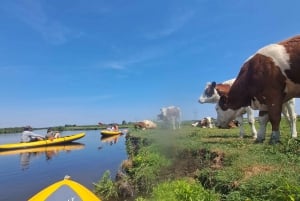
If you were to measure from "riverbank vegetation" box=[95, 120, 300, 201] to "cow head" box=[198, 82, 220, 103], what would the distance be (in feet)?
10.1

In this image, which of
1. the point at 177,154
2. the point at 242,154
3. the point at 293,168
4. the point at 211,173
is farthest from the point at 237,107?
the point at 293,168

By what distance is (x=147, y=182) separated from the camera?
1036 cm

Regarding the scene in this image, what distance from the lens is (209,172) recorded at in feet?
25.6

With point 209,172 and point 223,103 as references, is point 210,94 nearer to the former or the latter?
point 223,103

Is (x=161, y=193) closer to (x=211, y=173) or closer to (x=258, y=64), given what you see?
(x=211, y=173)

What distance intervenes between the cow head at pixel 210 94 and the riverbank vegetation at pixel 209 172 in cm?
308

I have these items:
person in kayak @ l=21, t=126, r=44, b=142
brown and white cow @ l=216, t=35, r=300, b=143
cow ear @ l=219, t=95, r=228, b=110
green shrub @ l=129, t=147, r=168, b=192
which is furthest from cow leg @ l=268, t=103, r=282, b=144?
person in kayak @ l=21, t=126, r=44, b=142

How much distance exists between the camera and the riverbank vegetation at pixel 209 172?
19.1 ft

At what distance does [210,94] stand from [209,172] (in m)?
8.49

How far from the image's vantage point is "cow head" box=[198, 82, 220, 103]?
15.7 meters

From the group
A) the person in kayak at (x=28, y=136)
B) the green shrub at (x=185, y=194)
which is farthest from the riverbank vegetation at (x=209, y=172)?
the person in kayak at (x=28, y=136)

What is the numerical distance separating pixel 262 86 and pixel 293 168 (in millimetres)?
3900

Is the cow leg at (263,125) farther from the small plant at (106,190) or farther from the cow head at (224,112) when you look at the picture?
the small plant at (106,190)

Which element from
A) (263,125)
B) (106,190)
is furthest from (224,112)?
(106,190)
